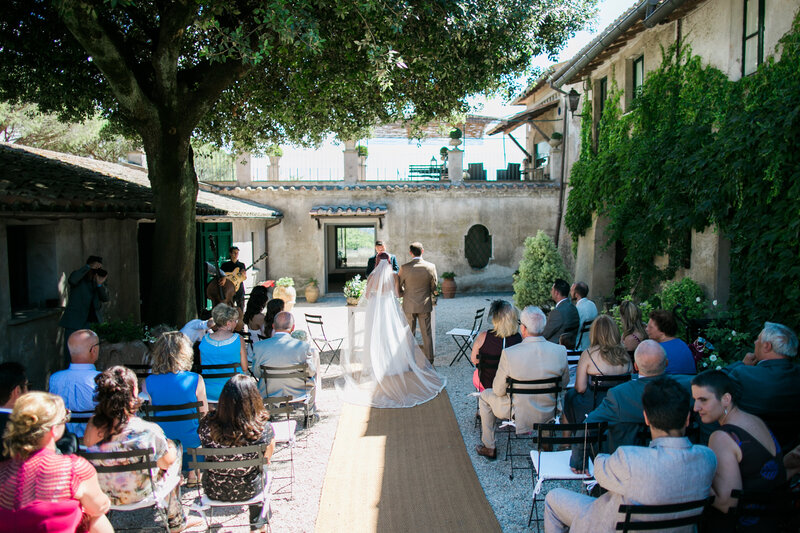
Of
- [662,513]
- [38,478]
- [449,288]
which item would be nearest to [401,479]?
[662,513]

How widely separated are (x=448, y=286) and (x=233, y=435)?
48.3 feet

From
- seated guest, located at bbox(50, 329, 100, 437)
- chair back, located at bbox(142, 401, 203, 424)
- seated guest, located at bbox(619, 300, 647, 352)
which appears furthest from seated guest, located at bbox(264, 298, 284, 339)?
seated guest, located at bbox(619, 300, 647, 352)

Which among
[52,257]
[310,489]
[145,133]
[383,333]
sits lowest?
[310,489]

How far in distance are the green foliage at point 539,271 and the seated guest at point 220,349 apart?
8.29 m

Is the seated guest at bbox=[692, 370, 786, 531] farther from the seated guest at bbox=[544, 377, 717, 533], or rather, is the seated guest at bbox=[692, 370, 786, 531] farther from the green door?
the green door

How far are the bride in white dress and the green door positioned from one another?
635 cm

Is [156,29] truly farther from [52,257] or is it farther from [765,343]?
[765,343]

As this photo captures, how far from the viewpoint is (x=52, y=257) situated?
26.5ft

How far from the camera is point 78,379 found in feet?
15.2

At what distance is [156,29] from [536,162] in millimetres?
16868

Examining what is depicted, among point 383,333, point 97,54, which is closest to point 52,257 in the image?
point 97,54

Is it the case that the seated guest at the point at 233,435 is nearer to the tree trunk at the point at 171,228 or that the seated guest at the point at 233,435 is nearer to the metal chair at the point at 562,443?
the metal chair at the point at 562,443

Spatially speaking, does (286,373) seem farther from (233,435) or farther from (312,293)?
(312,293)

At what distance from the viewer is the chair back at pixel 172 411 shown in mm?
4637
